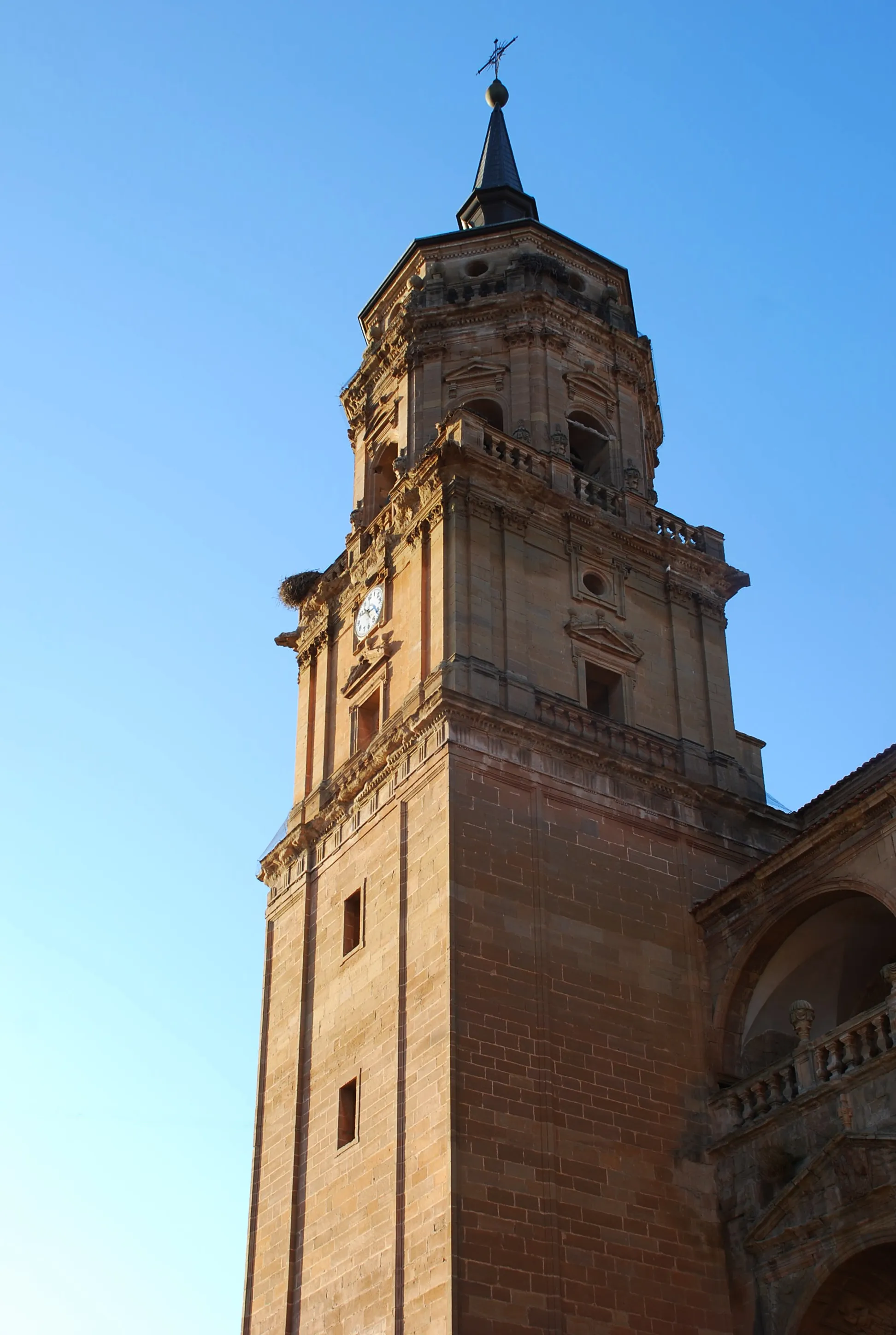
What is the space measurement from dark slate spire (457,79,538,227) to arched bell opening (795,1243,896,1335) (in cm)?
2386

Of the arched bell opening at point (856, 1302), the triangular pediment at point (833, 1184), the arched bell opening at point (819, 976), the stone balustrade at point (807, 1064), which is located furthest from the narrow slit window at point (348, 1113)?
the arched bell opening at point (856, 1302)

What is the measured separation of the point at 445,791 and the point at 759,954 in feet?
16.3

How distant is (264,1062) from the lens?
25.2 m

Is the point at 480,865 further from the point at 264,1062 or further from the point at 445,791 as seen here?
the point at 264,1062

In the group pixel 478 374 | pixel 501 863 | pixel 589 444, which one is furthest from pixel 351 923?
pixel 478 374

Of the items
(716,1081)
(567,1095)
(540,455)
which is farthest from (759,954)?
(540,455)

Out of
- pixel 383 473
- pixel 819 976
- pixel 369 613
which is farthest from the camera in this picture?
pixel 383 473

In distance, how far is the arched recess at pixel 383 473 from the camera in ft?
104

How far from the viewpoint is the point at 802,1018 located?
2114cm

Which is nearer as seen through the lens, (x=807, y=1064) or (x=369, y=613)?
(x=807, y=1064)

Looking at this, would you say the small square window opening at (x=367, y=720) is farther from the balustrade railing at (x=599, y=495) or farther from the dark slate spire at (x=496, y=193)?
the dark slate spire at (x=496, y=193)

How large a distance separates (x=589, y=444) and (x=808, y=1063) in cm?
1407

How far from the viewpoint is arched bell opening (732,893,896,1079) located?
23.4m

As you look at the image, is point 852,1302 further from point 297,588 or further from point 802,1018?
point 297,588
